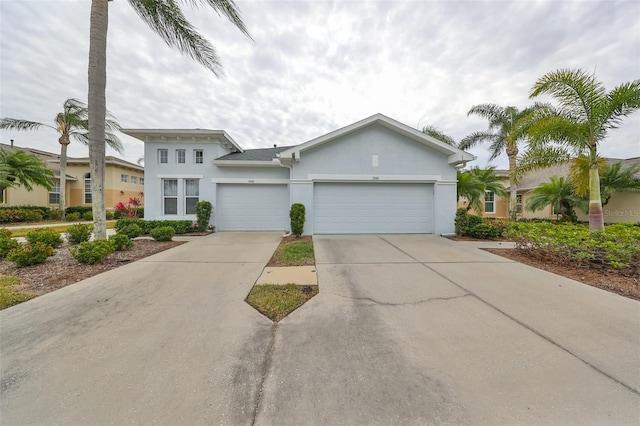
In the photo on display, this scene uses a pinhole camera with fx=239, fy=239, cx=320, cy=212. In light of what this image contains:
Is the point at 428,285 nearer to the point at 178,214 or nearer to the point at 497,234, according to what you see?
the point at 497,234

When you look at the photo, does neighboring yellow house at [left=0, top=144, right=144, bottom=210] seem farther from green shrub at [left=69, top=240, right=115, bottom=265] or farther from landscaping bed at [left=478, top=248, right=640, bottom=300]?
landscaping bed at [left=478, top=248, right=640, bottom=300]

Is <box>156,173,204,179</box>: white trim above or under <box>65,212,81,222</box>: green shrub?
above

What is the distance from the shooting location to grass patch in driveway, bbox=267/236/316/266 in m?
5.66

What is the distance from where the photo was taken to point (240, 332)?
9.33 ft

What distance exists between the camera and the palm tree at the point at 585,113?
20.3 feet

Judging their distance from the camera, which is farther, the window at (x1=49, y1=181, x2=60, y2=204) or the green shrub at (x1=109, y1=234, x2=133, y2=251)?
the window at (x1=49, y1=181, x2=60, y2=204)

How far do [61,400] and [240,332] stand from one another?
4.78 feet

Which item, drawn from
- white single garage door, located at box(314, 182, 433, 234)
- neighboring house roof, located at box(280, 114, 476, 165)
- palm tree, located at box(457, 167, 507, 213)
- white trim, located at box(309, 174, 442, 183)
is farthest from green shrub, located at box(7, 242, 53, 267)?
palm tree, located at box(457, 167, 507, 213)

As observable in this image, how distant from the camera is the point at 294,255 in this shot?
6.29 meters

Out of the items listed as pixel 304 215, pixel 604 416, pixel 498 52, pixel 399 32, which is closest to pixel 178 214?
pixel 304 215

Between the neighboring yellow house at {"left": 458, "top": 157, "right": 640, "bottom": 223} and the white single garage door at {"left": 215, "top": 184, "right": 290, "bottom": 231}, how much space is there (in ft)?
35.6

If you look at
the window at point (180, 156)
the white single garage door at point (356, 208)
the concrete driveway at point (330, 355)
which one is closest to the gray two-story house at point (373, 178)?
the white single garage door at point (356, 208)

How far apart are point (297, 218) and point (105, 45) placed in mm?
7252

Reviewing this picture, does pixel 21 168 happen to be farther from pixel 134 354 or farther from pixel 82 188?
pixel 134 354
